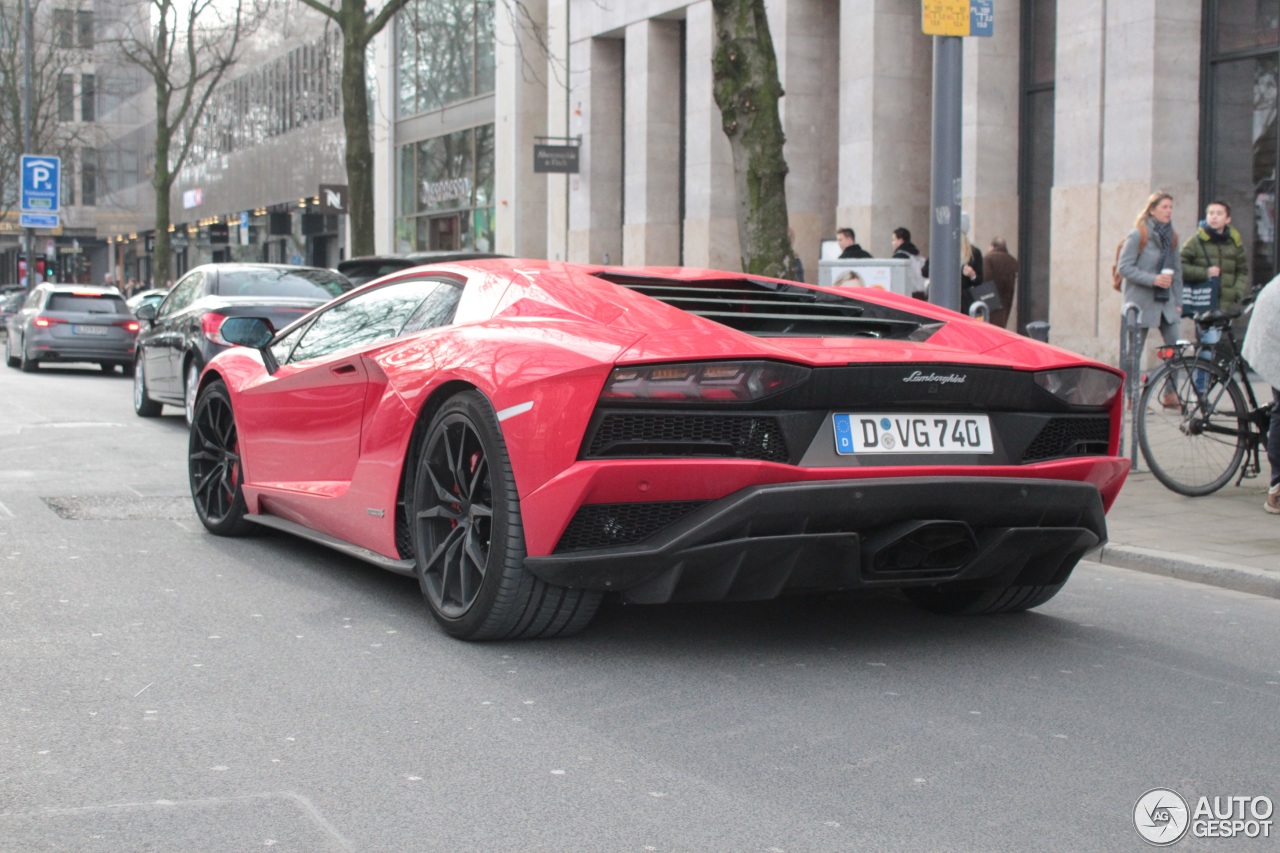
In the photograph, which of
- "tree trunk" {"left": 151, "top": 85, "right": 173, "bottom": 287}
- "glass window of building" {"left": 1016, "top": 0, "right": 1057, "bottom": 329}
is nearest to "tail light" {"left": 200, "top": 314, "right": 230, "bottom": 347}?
"glass window of building" {"left": 1016, "top": 0, "right": 1057, "bottom": 329}

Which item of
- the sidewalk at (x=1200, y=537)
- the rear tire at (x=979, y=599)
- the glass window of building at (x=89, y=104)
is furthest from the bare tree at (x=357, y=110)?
the glass window of building at (x=89, y=104)

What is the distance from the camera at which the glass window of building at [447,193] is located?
36.8 m

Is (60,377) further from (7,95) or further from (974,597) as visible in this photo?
(7,95)

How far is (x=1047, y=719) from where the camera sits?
174 inches

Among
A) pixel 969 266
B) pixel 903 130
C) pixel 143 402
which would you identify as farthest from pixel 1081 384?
pixel 903 130

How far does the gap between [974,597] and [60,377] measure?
1997cm

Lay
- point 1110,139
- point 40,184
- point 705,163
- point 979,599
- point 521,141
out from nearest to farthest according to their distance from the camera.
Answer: point 979,599 < point 1110,139 < point 705,163 < point 521,141 < point 40,184

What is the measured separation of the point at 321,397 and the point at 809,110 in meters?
18.9

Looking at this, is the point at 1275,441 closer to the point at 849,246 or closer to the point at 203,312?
the point at 849,246

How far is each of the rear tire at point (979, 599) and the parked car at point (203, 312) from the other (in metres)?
8.19

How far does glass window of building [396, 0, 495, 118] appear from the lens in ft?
120

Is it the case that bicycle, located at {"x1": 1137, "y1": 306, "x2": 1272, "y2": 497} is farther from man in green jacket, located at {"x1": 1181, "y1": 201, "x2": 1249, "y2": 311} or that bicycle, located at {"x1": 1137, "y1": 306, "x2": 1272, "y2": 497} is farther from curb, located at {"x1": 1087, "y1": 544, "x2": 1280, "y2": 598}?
man in green jacket, located at {"x1": 1181, "y1": 201, "x2": 1249, "y2": 311}

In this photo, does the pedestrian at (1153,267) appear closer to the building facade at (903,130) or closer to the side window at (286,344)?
the building facade at (903,130)

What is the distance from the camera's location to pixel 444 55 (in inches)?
1539
